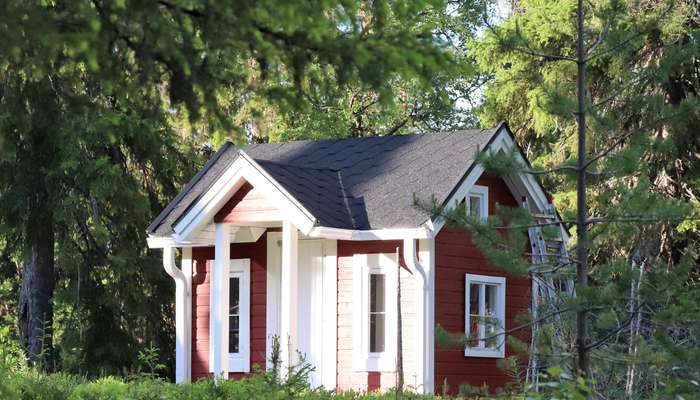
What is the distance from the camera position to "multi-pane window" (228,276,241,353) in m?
23.0

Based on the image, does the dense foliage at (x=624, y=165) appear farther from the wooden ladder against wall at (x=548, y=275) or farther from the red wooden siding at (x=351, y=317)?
the red wooden siding at (x=351, y=317)

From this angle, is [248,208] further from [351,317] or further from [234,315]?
[234,315]

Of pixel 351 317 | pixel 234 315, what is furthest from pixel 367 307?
pixel 234 315

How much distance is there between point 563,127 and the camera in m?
28.1

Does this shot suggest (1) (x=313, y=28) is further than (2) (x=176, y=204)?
No

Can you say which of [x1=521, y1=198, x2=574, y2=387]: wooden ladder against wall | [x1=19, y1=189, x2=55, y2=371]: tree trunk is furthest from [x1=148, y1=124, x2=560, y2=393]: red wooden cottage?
[x1=19, y1=189, x2=55, y2=371]: tree trunk

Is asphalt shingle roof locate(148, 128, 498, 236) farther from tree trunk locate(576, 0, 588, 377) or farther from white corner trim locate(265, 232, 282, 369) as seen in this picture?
tree trunk locate(576, 0, 588, 377)

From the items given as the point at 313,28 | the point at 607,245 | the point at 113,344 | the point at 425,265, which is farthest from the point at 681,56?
the point at 113,344

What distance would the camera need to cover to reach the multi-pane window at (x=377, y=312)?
21.2m

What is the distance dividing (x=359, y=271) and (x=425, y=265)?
1.30 metres

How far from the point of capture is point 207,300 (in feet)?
76.5

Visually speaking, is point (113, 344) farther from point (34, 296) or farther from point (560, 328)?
point (560, 328)

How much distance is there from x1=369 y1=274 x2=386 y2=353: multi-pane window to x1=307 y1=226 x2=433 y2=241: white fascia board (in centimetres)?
80

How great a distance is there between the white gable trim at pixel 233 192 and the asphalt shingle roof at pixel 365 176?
0.51ft
